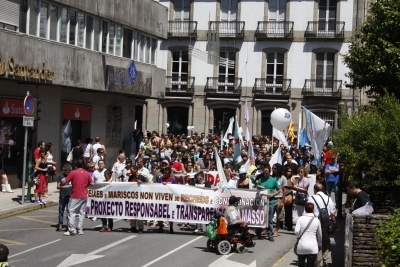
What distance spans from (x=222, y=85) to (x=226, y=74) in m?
0.73

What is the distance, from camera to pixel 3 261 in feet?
31.7

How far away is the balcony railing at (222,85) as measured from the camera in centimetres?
5275

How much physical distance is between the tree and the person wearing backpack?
13.9 metres

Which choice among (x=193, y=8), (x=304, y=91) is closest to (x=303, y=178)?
(x=304, y=91)

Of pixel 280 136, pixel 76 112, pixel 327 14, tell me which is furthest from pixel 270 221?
pixel 327 14

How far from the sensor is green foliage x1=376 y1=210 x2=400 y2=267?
9.53 m

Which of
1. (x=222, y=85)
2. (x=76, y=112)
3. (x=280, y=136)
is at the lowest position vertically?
(x=280, y=136)

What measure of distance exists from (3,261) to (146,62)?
28128 mm

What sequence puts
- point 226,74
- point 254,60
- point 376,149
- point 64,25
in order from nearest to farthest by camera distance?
point 376,149 < point 64,25 < point 254,60 < point 226,74

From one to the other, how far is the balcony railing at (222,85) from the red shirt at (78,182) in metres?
33.7

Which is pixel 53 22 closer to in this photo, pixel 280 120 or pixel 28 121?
pixel 28 121

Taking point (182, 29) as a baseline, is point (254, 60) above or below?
below

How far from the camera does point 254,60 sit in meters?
52.5

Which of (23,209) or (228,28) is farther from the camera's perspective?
(228,28)
